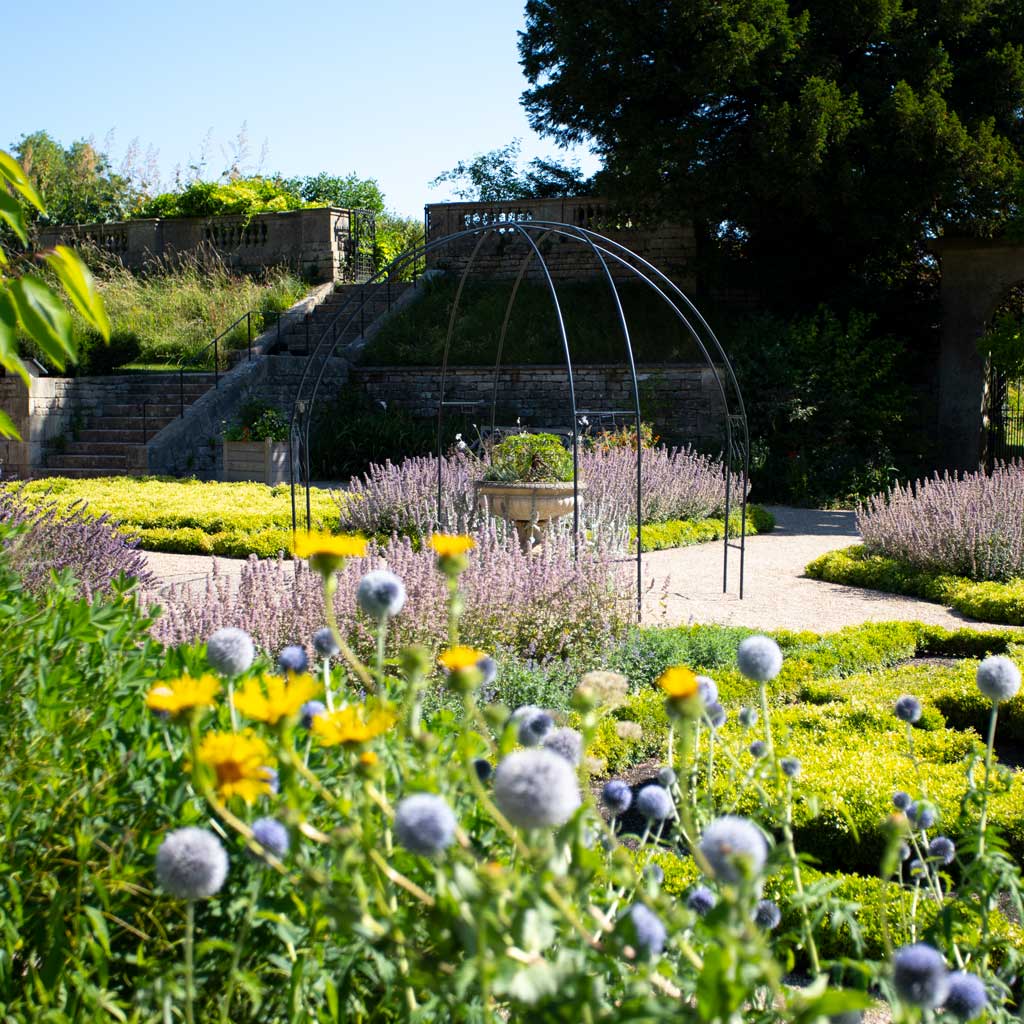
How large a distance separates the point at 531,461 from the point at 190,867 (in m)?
6.95

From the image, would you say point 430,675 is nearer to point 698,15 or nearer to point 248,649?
point 248,649

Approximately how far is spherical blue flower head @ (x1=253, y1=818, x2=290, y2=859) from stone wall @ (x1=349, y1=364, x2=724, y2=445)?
12.6 metres

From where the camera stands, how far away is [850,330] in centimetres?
1485

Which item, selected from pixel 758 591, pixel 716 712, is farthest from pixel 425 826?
pixel 758 591

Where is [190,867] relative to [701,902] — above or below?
above

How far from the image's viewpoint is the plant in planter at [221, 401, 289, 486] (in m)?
13.8

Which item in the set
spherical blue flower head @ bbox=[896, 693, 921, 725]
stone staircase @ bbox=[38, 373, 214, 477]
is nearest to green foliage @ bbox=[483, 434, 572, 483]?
spherical blue flower head @ bbox=[896, 693, 921, 725]

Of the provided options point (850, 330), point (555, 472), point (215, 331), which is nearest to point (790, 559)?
point (555, 472)

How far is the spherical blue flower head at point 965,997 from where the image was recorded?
1175 mm

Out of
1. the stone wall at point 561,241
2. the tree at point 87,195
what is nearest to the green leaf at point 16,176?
the stone wall at point 561,241

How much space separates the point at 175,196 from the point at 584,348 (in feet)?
→ 36.2

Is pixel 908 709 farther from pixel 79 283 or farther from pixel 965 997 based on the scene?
pixel 79 283

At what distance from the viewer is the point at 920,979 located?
1005mm

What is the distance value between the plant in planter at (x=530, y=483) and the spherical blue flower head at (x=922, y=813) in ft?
19.7
